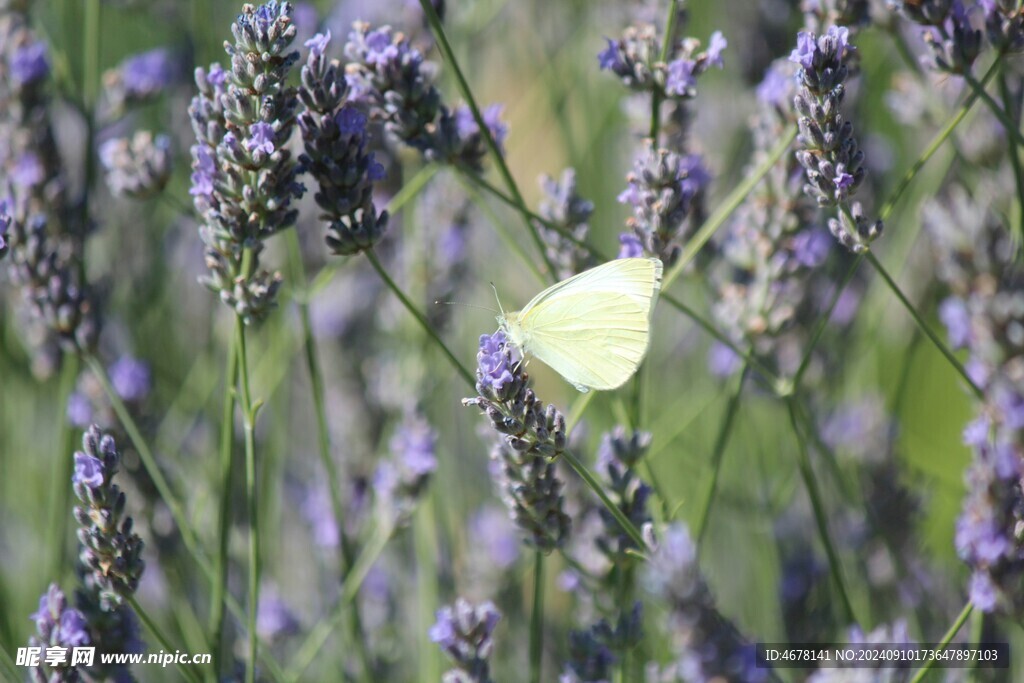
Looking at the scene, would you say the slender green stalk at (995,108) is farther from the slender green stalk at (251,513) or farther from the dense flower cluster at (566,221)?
the slender green stalk at (251,513)

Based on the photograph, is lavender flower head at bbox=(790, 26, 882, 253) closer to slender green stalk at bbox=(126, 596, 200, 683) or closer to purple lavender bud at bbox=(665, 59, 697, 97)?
purple lavender bud at bbox=(665, 59, 697, 97)

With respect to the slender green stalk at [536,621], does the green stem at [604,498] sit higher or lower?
higher

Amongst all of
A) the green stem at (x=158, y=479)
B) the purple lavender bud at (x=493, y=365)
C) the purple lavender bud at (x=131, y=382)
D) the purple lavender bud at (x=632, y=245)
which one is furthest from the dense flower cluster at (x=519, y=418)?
the purple lavender bud at (x=131, y=382)

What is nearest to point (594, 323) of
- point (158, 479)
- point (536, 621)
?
point (536, 621)

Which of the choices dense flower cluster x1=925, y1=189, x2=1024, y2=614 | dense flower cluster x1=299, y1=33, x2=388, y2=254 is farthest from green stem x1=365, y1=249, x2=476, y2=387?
dense flower cluster x1=925, y1=189, x2=1024, y2=614

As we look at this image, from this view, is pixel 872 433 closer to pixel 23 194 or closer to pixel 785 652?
pixel 785 652

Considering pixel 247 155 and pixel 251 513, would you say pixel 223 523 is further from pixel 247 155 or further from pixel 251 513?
pixel 247 155
